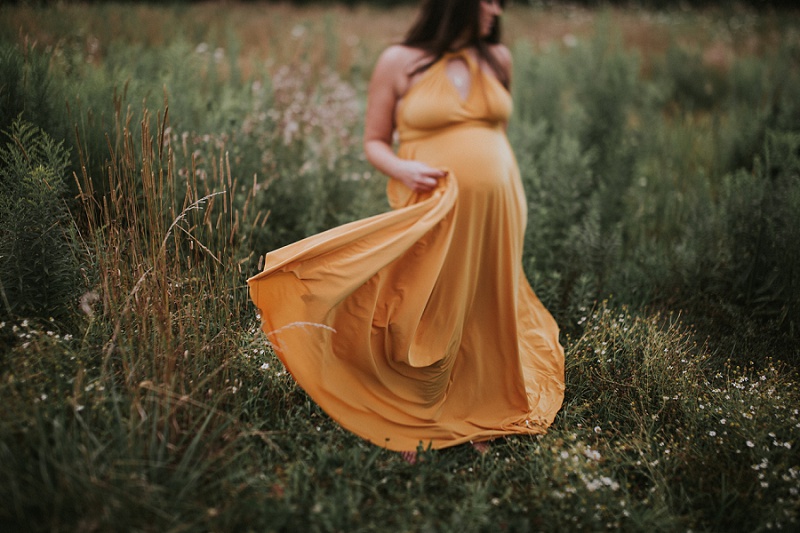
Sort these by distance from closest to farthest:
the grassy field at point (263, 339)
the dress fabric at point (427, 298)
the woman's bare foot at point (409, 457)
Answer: the grassy field at point (263, 339) < the dress fabric at point (427, 298) < the woman's bare foot at point (409, 457)

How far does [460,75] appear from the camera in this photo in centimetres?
276

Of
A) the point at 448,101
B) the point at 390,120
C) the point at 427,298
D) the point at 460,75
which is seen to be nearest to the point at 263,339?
the point at 427,298

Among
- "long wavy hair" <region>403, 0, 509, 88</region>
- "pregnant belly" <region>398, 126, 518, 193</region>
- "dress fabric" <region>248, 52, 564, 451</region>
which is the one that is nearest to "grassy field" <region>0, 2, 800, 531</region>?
"dress fabric" <region>248, 52, 564, 451</region>

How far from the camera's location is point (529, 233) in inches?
164

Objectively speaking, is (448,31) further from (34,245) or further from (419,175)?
(34,245)

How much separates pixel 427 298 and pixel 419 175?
0.57 m

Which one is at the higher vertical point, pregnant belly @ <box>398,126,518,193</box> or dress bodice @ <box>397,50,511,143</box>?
dress bodice @ <box>397,50,511,143</box>

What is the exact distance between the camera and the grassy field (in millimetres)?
2107

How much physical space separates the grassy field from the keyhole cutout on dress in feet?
3.70

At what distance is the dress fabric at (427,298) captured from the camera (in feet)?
7.86

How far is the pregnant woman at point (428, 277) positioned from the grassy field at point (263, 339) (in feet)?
0.63

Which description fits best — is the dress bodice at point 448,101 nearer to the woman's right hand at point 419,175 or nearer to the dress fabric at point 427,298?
the dress fabric at point 427,298

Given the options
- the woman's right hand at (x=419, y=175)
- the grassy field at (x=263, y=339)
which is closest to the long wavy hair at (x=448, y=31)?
the woman's right hand at (x=419, y=175)

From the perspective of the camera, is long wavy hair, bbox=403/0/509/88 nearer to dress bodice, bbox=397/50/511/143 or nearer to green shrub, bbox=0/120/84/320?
dress bodice, bbox=397/50/511/143
